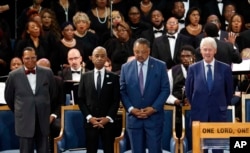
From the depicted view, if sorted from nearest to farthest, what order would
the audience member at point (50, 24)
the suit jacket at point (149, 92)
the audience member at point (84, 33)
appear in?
1. the suit jacket at point (149, 92)
2. the audience member at point (84, 33)
3. the audience member at point (50, 24)

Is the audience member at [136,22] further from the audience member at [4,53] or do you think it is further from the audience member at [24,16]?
the audience member at [4,53]

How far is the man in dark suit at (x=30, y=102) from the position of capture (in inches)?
376

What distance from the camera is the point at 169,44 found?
12.7 metres

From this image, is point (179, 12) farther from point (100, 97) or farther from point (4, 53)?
point (100, 97)

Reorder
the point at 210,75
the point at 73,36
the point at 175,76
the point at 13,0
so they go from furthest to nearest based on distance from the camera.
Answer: the point at 13,0 → the point at 73,36 → the point at 175,76 → the point at 210,75

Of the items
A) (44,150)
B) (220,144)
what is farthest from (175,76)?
(220,144)

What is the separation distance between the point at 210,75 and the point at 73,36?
408 cm

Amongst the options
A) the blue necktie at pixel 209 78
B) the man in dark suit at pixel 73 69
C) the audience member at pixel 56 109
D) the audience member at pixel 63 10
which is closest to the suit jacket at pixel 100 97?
the audience member at pixel 56 109

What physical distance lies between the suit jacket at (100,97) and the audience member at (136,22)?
3800 mm

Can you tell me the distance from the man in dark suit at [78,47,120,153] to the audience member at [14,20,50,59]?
2.81 meters

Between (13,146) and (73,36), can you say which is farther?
(73,36)

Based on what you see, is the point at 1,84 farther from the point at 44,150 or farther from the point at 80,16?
the point at 80,16

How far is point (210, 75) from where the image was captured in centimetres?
959

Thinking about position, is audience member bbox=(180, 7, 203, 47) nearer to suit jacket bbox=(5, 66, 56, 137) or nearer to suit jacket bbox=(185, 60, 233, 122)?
suit jacket bbox=(185, 60, 233, 122)
